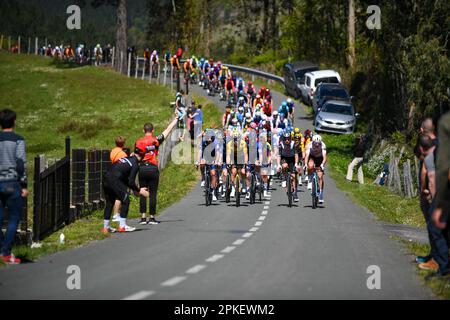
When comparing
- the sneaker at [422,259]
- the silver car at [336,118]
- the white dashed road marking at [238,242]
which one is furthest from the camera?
the silver car at [336,118]

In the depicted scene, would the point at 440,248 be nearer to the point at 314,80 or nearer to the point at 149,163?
the point at 149,163

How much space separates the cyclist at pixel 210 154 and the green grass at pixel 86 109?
219 cm

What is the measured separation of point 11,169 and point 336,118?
3328cm

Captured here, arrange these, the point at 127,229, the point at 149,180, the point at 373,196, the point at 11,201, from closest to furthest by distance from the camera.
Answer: the point at 11,201 → the point at 127,229 → the point at 149,180 → the point at 373,196

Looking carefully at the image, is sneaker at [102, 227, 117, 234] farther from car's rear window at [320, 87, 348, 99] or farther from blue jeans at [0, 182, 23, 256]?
car's rear window at [320, 87, 348, 99]

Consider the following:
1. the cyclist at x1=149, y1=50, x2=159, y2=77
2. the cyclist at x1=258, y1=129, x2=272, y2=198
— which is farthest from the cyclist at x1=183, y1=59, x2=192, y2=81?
the cyclist at x1=258, y1=129, x2=272, y2=198

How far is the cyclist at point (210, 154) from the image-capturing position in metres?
24.3

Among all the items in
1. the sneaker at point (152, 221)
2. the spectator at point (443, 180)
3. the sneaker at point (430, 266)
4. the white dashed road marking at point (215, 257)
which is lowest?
the sneaker at point (152, 221)

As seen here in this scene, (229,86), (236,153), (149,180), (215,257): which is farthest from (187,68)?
(215,257)

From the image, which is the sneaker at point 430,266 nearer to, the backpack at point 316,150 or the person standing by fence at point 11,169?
the person standing by fence at point 11,169

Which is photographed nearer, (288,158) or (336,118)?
(288,158)

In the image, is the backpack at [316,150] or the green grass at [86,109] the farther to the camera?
the green grass at [86,109]

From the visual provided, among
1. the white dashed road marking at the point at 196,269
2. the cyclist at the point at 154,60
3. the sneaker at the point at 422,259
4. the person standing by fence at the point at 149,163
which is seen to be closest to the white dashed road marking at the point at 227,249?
the white dashed road marking at the point at 196,269

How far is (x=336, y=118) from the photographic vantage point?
45062mm
